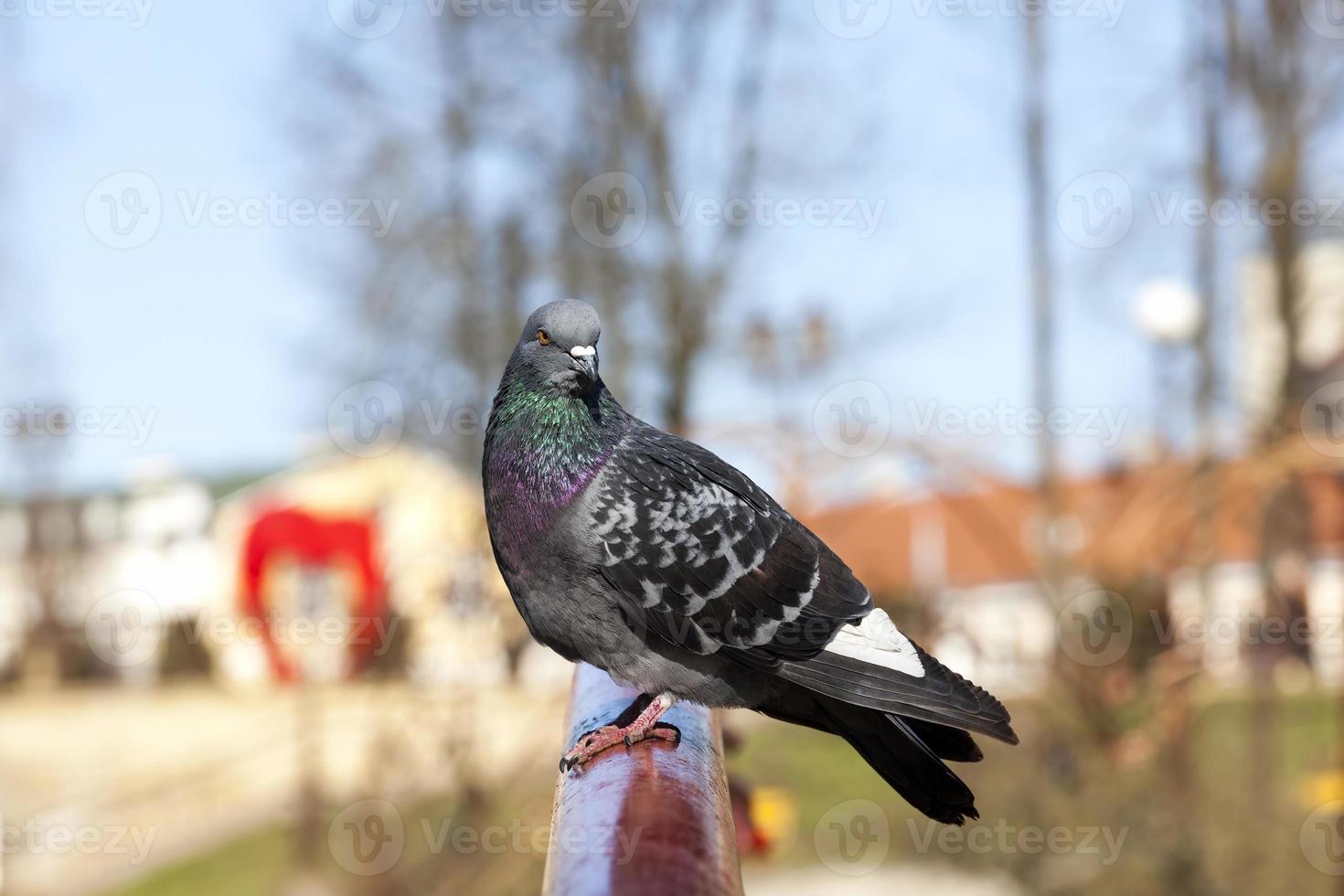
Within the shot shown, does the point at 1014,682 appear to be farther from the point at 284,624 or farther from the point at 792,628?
the point at 792,628

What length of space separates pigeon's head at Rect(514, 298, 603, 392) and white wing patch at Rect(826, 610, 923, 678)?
754 millimetres

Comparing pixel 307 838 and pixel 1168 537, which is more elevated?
pixel 1168 537

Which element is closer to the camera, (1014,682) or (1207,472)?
(1014,682)

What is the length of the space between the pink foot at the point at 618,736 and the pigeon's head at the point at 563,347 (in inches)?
27.1

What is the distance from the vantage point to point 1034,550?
324 inches

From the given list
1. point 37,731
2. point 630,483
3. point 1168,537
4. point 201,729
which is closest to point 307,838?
point 1168,537

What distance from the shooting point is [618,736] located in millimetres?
2518

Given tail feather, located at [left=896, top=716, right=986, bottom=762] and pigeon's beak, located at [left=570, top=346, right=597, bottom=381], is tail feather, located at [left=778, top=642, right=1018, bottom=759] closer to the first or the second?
tail feather, located at [left=896, top=716, right=986, bottom=762]

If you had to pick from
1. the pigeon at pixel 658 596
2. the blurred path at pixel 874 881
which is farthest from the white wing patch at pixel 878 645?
the blurred path at pixel 874 881

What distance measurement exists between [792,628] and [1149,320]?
744cm

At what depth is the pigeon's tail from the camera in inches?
101

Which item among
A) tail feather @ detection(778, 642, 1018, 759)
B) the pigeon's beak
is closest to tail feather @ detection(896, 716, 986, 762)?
tail feather @ detection(778, 642, 1018, 759)

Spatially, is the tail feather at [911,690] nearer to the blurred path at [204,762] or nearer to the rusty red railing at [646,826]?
the rusty red railing at [646,826]

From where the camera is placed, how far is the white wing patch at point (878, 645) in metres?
2.61
